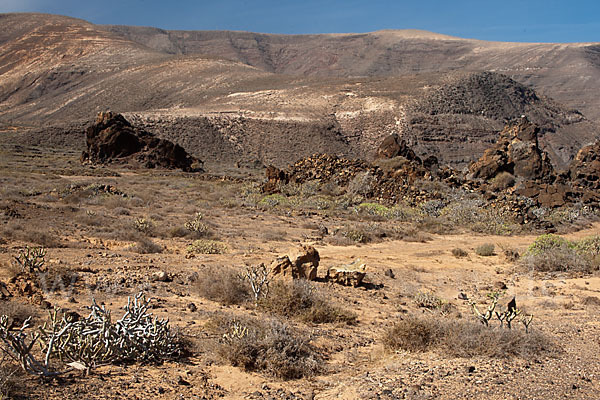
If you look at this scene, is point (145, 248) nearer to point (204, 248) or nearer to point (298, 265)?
point (204, 248)

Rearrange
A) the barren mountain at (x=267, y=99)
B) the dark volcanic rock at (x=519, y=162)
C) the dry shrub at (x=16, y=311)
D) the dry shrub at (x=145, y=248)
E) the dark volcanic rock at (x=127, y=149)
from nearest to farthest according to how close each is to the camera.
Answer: the dry shrub at (x=16, y=311) < the dry shrub at (x=145, y=248) < the dark volcanic rock at (x=519, y=162) < the dark volcanic rock at (x=127, y=149) < the barren mountain at (x=267, y=99)

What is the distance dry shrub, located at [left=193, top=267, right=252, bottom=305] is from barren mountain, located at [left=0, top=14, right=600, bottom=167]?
38.4 meters

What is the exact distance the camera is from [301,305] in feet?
19.0

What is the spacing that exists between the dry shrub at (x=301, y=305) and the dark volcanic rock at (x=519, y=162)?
63.0ft

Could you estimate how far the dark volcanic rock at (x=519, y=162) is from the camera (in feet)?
74.7

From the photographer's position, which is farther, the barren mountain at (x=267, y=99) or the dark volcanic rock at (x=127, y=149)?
the barren mountain at (x=267, y=99)

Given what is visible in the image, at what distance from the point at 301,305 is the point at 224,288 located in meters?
1.08

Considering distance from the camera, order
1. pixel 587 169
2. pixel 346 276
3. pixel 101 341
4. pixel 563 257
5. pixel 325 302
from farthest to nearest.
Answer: pixel 587 169, pixel 563 257, pixel 346 276, pixel 325 302, pixel 101 341

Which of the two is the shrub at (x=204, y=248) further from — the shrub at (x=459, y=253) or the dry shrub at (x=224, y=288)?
the shrub at (x=459, y=253)

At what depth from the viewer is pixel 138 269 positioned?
7.14 meters

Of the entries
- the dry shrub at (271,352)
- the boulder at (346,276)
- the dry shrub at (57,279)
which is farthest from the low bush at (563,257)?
the dry shrub at (57,279)

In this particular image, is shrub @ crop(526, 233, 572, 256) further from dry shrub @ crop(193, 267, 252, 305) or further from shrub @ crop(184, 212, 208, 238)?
shrub @ crop(184, 212, 208, 238)

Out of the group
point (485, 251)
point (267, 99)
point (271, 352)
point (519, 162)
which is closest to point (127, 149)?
point (267, 99)

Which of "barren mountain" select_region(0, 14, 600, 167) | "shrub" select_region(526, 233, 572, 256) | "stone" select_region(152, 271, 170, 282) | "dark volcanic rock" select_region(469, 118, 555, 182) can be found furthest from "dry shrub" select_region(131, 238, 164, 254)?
"barren mountain" select_region(0, 14, 600, 167)
